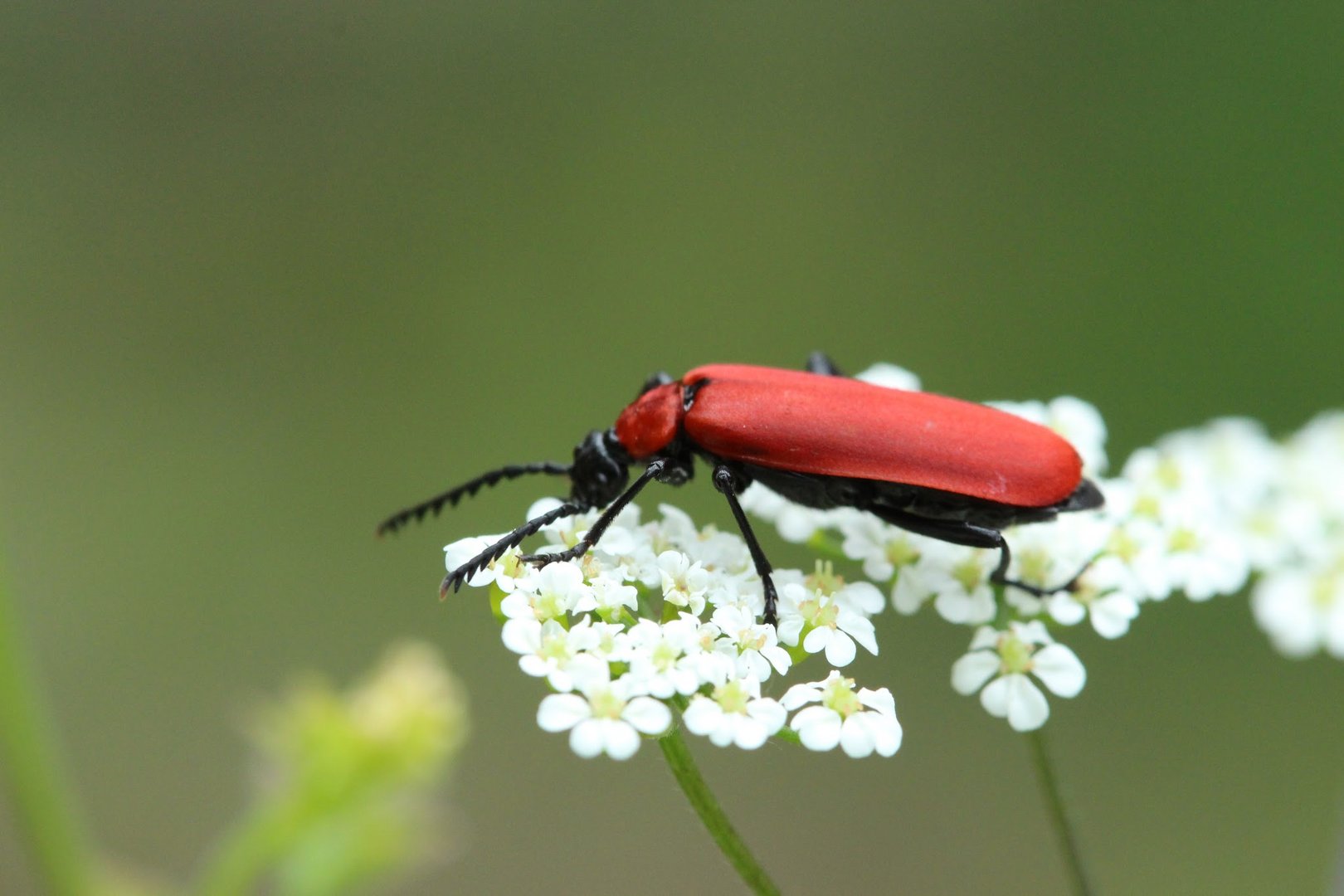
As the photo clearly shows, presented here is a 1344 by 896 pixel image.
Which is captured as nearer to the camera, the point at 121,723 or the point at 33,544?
the point at 121,723

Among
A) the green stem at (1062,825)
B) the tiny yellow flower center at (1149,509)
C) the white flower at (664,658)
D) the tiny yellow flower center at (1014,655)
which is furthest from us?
the tiny yellow flower center at (1149,509)

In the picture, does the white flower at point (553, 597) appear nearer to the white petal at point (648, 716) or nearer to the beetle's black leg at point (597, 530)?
the beetle's black leg at point (597, 530)

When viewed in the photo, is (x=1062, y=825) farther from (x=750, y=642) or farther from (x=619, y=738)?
(x=619, y=738)

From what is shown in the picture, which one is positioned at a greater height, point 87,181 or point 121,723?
point 87,181

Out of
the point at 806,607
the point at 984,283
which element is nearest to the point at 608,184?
the point at 984,283

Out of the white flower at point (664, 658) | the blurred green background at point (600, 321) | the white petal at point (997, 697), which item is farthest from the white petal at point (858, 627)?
the blurred green background at point (600, 321)

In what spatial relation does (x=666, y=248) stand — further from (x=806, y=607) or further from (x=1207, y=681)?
(x=806, y=607)
